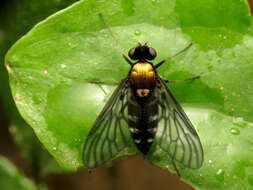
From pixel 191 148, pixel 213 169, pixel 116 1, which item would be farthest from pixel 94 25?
pixel 213 169

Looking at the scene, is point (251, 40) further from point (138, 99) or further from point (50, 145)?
point (50, 145)

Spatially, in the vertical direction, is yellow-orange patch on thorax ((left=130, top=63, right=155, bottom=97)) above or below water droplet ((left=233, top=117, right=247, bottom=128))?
above

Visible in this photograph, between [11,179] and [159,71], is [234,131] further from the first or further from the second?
[11,179]

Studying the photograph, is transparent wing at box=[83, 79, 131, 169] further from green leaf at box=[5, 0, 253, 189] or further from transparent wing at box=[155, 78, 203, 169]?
transparent wing at box=[155, 78, 203, 169]

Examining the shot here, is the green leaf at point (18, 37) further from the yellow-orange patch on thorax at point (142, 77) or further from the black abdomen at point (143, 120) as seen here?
the black abdomen at point (143, 120)

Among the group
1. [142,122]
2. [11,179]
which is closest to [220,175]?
[142,122]

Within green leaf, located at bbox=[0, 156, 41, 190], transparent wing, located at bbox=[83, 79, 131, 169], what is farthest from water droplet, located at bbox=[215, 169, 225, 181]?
green leaf, located at bbox=[0, 156, 41, 190]
